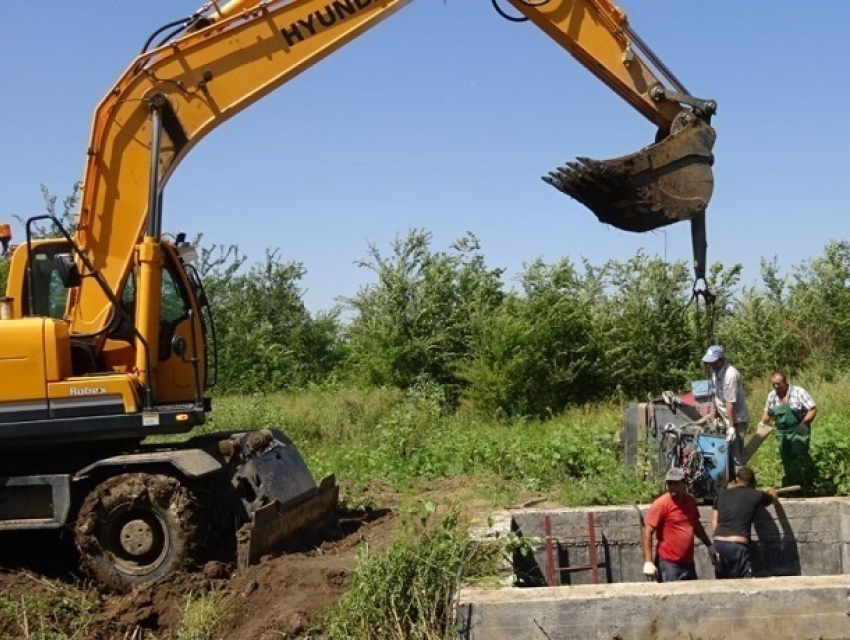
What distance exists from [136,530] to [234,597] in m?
1.18

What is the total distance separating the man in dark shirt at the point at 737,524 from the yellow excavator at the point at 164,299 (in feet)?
7.18

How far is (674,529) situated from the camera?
8.25 metres

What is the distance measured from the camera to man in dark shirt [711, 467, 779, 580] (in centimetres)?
852

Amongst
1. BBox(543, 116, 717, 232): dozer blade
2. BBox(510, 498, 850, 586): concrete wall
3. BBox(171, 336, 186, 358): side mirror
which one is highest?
BBox(543, 116, 717, 232): dozer blade

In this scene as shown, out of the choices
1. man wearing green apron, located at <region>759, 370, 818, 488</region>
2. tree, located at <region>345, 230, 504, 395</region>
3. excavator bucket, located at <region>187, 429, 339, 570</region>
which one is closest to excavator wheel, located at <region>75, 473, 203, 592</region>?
excavator bucket, located at <region>187, 429, 339, 570</region>

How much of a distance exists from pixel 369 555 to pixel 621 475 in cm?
452

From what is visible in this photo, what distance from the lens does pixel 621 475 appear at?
35.0ft

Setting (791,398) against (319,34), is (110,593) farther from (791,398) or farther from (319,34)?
(791,398)

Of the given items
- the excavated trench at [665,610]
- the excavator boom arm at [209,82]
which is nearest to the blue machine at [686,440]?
the excavator boom arm at [209,82]

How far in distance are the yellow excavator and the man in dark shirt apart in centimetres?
219

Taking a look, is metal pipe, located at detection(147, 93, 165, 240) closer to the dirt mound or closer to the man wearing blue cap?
the dirt mound

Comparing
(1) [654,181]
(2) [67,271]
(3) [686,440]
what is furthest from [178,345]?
(3) [686,440]

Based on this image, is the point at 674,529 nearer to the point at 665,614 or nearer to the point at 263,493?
the point at 665,614

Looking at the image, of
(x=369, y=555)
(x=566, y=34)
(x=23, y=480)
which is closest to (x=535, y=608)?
(x=369, y=555)
